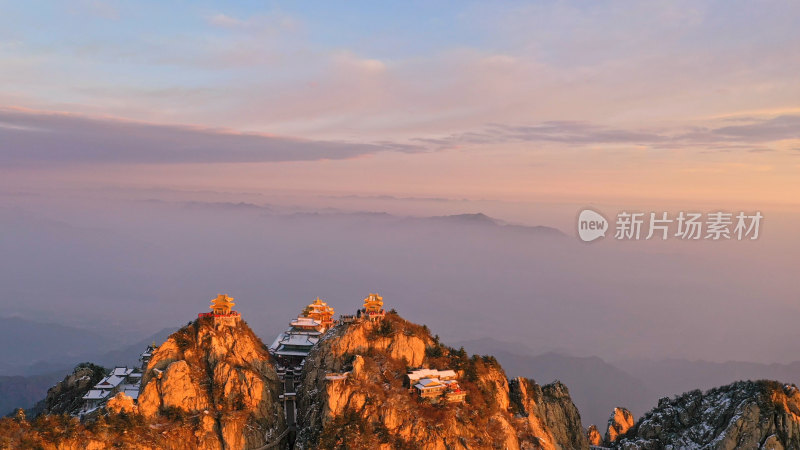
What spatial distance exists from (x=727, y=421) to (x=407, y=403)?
1733 inches

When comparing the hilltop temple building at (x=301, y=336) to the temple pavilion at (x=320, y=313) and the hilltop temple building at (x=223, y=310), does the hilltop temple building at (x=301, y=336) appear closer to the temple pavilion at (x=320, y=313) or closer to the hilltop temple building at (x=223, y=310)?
the temple pavilion at (x=320, y=313)

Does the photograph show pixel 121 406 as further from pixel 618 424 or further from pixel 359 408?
pixel 618 424

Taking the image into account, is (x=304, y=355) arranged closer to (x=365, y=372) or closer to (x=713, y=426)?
(x=365, y=372)

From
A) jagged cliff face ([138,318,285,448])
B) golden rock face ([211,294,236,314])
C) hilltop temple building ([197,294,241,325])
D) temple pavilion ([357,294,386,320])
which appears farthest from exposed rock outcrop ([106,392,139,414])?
temple pavilion ([357,294,386,320])

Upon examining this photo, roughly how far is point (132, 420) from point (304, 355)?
27.7 metres

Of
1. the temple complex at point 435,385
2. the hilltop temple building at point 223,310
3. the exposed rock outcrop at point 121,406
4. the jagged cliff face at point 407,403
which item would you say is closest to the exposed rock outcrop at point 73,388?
the exposed rock outcrop at point 121,406

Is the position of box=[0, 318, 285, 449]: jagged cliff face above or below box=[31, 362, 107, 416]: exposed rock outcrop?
above

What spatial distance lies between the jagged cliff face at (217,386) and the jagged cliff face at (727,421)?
52.2 meters

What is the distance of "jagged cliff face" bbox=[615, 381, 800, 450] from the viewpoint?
7119 centimetres

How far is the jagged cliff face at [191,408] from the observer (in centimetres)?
5616

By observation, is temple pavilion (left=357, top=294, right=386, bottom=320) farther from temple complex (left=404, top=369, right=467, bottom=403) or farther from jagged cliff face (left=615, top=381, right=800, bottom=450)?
jagged cliff face (left=615, top=381, right=800, bottom=450)

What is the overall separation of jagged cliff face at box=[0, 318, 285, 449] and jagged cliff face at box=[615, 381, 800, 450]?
53347mm

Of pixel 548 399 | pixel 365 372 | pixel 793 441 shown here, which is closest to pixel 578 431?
pixel 548 399

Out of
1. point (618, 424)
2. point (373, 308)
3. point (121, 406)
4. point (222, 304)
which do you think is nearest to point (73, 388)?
point (121, 406)
